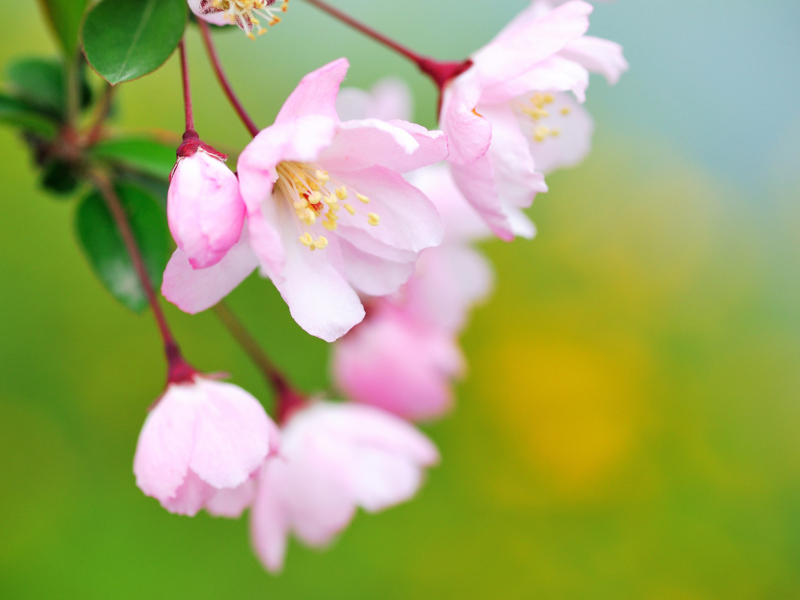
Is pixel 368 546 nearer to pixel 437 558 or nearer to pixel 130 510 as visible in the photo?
pixel 437 558

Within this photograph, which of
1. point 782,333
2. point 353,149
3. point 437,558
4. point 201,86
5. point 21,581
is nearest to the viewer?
point 353,149

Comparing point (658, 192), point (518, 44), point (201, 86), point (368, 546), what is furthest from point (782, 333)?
point (518, 44)

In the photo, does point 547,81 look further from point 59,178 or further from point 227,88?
point 59,178

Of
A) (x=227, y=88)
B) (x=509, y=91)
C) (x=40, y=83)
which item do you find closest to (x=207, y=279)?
(x=227, y=88)

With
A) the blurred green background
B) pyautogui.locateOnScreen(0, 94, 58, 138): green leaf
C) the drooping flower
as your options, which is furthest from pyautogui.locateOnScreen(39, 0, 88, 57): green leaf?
the blurred green background

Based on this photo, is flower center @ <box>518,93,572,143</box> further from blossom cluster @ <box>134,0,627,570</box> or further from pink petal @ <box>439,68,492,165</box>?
pink petal @ <box>439,68,492,165</box>

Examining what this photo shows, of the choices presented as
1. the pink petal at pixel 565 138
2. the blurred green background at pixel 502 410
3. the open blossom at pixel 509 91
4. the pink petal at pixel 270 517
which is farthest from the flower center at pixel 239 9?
the blurred green background at pixel 502 410
